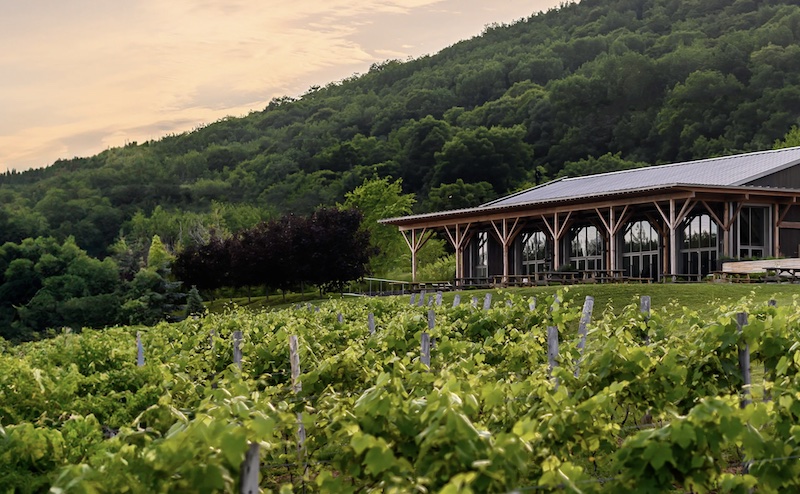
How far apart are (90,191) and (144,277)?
59.9 meters

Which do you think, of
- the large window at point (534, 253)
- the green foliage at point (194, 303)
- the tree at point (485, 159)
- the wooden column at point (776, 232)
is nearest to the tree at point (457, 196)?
the tree at point (485, 159)

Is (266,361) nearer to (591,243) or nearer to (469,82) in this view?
(591,243)

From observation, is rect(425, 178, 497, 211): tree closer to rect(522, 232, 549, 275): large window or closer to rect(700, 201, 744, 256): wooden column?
rect(522, 232, 549, 275): large window

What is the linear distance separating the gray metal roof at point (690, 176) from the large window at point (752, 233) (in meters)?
1.04

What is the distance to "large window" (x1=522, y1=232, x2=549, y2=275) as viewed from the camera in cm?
4059

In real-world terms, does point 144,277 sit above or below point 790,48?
below

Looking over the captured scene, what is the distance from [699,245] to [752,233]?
1.71 meters

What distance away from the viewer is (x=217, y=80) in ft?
201

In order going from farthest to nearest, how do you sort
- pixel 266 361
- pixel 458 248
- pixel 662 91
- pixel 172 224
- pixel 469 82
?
pixel 469 82
pixel 172 224
pixel 662 91
pixel 458 248
pixel 266 361

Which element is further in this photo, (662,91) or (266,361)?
(662,91)

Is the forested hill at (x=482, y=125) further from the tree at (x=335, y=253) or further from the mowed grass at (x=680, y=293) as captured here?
the mowed grass at (x=680, y=293)

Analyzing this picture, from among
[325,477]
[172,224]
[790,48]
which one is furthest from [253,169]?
[325,477]

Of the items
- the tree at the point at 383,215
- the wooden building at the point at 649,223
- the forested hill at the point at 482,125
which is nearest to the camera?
the wooden building at the point at 649,223

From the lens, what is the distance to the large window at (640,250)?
118 feet
